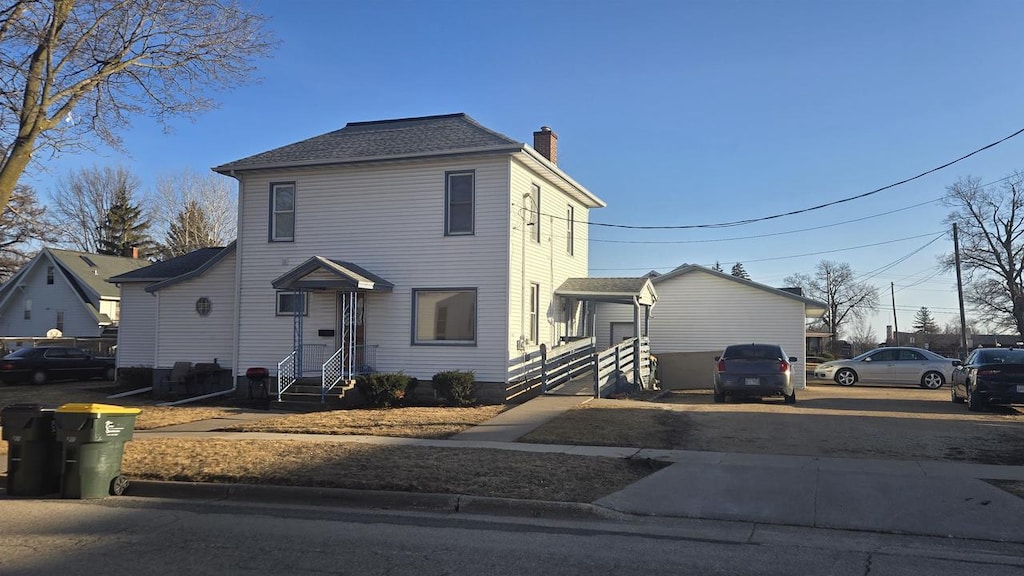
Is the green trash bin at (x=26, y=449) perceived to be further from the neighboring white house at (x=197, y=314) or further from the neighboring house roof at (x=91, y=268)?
the neighboring house roof at (x=91, y=268)

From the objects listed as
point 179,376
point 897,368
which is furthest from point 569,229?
point 897,368

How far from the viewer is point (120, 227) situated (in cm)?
5681

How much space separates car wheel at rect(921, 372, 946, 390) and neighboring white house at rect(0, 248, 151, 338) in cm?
4102

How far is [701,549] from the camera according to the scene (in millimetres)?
6578

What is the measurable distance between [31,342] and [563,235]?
91.7ft

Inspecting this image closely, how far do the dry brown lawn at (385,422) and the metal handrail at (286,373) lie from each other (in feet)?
6.52

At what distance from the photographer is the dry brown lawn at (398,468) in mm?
8672

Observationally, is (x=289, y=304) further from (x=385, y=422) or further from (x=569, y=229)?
(x=569, y=229)

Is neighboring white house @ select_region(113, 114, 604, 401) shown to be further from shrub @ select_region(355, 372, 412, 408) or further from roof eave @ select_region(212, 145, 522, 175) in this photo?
shrub @ select_region(355, 372, 412, 408)

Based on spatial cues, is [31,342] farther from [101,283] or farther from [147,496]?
[147,496]

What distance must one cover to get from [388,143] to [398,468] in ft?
40.1

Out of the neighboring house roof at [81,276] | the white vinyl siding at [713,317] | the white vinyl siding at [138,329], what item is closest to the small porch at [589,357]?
the white vinyl siding at [713,317]

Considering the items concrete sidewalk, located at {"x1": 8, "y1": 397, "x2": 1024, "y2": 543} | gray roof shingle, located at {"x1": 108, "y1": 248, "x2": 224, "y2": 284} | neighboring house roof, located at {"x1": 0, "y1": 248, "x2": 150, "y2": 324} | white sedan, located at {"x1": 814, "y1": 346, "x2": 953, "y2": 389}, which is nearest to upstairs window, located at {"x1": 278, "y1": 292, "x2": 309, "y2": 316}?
gray roof shingle, located at {"x1": 108, "y1": 248, "x2": 224, "y2": 284}

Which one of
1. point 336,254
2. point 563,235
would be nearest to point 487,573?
point 336,254
